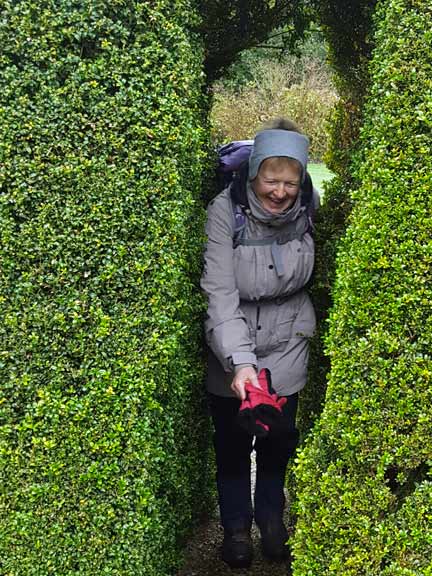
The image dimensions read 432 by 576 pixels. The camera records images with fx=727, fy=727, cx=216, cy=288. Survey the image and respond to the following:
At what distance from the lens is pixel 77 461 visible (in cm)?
271

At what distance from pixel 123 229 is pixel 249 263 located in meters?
0.91

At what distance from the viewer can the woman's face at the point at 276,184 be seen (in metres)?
3.33

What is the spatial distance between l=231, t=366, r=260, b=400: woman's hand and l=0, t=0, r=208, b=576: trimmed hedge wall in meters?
0.42

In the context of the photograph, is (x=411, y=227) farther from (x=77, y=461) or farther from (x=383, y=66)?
(x=77, y=461)

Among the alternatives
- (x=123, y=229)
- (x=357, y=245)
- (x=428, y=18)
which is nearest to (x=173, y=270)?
(x=123, y=229)

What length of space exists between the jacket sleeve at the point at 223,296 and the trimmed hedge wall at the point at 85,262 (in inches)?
19.5

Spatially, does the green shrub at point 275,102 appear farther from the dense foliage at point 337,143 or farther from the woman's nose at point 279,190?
the woman's nose at point 279,190

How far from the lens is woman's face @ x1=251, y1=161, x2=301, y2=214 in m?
3.33

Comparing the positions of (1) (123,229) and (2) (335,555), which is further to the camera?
(1) (123,229)

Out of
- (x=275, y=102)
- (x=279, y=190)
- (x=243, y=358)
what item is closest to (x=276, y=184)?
(x=279, y=190)

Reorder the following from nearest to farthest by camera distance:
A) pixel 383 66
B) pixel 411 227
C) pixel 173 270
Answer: pixel 411 227, pixel 383 66, pixel 173 270

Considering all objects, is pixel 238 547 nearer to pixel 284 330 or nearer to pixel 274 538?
pixel 274 538

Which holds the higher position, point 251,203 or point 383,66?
point 383,66

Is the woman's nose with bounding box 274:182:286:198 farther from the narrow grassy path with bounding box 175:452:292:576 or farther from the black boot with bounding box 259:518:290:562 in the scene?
the narrow grassy path with bounding box 175:452:292:576
